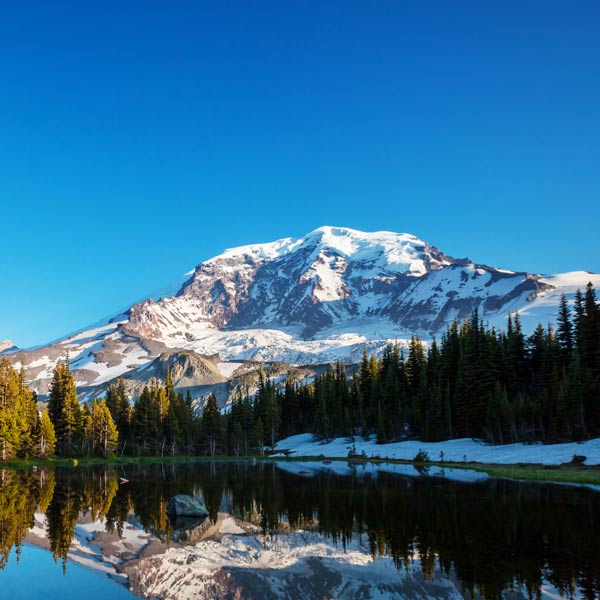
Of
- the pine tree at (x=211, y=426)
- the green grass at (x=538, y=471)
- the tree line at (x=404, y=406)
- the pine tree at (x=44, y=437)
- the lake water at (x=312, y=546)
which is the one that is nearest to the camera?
the lake water at (x=312, y=546)

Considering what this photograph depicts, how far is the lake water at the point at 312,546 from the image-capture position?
1700 cm

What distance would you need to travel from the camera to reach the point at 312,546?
23.0 meters

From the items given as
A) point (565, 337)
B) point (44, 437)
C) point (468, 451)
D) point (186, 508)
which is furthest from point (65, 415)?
point (565, 337)

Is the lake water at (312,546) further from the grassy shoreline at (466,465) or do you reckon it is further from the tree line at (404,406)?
the tree line at (404,406)

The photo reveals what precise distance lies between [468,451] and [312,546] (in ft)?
189

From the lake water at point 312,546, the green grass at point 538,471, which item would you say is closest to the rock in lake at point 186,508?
the lake water at point 312,546

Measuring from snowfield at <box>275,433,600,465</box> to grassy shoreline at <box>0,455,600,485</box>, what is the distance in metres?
2.36

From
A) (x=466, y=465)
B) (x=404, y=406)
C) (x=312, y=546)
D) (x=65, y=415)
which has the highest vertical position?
(x=65, y=415)

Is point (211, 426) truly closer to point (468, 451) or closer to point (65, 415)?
point (65, 415)

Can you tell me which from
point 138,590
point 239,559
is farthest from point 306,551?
point 138,590

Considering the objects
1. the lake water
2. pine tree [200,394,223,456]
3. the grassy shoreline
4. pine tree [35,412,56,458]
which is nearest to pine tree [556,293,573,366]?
the grassy shoreline

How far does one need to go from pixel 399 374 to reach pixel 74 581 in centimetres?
10374

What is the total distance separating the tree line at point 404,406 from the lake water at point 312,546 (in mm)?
35814

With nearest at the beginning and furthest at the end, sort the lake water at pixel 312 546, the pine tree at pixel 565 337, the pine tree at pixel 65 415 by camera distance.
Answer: the lake water at pixel 312 546 → the pine tree at pixel 565 337 → the pine tree at pixel 65 415
